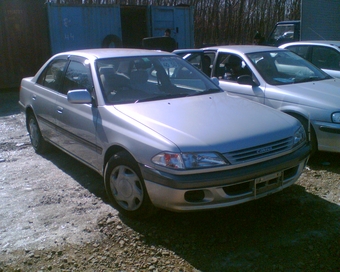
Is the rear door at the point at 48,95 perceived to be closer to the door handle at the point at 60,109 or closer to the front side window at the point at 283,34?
the door handle at the point at 60,109

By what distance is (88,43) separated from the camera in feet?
46.7

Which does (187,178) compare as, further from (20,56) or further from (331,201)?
(20,56)

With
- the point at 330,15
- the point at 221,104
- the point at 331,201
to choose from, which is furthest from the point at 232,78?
the point at 330,15

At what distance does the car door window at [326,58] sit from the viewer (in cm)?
746

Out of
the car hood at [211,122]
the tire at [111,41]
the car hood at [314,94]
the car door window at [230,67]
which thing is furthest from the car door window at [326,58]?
the tire at [111,41]

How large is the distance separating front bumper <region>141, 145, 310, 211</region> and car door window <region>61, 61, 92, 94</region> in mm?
1611

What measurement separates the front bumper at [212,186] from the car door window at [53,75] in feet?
7.78

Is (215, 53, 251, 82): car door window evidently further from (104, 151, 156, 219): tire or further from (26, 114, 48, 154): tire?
(104, 151, 156, 219): tire

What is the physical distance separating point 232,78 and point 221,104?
2.35m

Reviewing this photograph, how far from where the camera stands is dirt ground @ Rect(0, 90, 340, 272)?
3236mm

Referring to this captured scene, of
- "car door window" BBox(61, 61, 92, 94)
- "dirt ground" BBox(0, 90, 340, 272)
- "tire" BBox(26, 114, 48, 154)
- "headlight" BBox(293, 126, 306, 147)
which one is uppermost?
"car door window" BBox(61, 61, 92, 94)

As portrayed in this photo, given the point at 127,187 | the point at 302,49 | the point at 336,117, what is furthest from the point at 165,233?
the point at 302,49

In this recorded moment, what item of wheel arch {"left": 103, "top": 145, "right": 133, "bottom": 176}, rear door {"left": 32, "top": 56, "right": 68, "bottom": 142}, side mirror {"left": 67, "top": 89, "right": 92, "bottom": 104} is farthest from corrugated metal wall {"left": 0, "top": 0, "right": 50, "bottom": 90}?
wheel arch {"left": 103, "top": 145, "right": 133, "bottom": 176}

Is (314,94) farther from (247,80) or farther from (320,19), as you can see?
(320,19)
